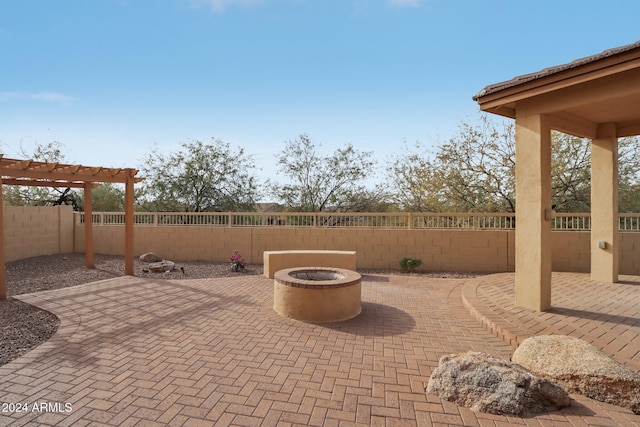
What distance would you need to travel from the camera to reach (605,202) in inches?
263

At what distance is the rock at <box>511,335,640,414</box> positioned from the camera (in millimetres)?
2676

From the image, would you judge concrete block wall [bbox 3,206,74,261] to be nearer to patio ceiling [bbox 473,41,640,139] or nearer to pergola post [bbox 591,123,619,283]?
patio ceiling [bbox 473,41,640,139]

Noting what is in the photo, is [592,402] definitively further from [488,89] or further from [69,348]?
[69,348]

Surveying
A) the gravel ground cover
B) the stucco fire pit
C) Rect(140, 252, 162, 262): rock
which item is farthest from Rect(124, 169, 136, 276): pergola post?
the stucco fire pit

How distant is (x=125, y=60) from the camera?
866cm

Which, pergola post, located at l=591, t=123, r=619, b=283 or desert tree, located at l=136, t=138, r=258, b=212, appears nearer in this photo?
pergola post, located at l=591, t=123, r=619, b=283

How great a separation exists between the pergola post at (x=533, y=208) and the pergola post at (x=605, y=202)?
2.89 m

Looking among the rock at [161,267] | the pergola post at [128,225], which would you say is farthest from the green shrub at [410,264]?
the pergola post at [128,225]

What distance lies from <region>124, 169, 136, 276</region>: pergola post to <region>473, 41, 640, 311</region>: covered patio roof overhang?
8981 millimetres

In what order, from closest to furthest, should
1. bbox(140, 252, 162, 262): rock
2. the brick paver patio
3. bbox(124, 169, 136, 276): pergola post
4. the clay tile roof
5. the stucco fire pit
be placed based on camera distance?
the brick paver patio
the clay tile roof
the stucco fire pit
bbox(124, 169, 136, 276): pergola post
bbox(140, 252, 162, 262): rock

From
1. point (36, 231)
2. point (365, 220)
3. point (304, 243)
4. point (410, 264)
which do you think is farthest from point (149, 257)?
point (410, 264)

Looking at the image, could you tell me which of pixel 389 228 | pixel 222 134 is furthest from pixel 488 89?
pixel 222 134

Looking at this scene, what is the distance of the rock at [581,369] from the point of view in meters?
2.68

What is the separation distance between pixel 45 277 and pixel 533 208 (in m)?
11.3
